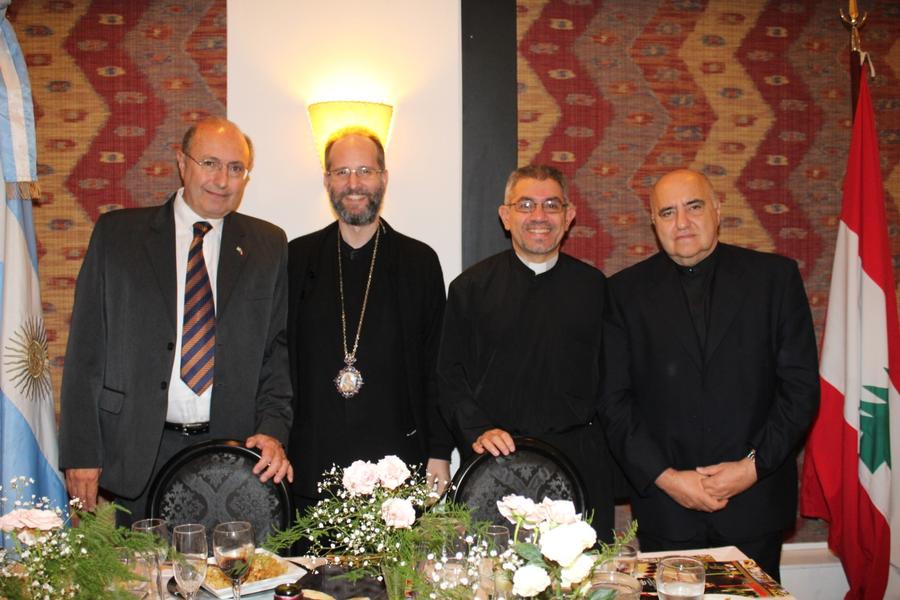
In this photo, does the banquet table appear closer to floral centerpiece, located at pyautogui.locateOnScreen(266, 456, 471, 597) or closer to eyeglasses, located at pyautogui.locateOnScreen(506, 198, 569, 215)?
floral centerpiece, located at pyautogui.locateOnScreen(266, 456, 471, 597)

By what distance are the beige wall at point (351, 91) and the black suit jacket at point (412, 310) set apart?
408 millimetres

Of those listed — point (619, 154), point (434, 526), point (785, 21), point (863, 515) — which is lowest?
point (863, 515)

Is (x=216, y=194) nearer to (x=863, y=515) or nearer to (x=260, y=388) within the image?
(x=260, y=388)

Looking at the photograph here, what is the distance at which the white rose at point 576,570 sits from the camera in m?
1.22

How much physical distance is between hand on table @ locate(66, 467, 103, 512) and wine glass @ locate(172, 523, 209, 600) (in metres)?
1.54

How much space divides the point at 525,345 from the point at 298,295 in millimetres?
924

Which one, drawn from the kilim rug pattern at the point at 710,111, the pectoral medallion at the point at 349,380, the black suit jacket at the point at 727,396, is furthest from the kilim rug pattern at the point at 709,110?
the pectoral medallion at the point at 349,380

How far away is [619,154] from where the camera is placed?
13.1ft

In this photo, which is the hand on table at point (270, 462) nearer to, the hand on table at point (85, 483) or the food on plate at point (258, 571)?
the food on plate at point (258, 571)

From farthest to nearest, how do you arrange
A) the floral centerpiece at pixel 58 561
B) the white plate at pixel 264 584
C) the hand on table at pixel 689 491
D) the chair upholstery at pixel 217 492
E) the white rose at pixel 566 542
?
the hand on table at pixel 689 491 → the chair upholstery at pixel 217 492 → the white plate at pixel 264 584 → the floral centerpiece at pixel 58 561 → the white rose at pixel 566 542

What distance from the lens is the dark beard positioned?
3.31 meters

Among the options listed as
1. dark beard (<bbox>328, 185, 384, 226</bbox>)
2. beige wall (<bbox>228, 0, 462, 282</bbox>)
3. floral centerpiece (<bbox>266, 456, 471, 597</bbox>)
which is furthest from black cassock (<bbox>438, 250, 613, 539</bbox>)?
floral centerpiece (<bbox>266, 456, 471, 597</bbox>)

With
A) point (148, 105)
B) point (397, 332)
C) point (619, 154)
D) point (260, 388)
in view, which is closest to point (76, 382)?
point (260, 388)

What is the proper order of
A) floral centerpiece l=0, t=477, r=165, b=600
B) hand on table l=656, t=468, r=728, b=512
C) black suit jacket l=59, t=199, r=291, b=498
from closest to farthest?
floral centerpiece l=0, t=477, r=165, b=600
hand on table l=656, t=468, r=728, b=512
black suit jacket l=59, t=199, r=291, b=498
